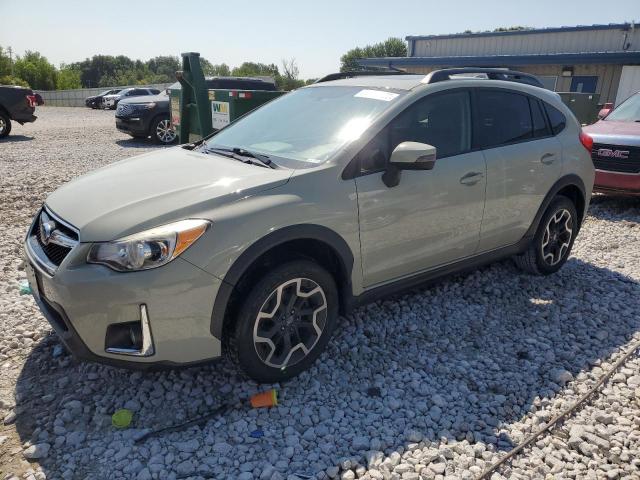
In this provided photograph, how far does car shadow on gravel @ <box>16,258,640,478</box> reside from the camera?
2619 mm

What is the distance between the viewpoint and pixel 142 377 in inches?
126

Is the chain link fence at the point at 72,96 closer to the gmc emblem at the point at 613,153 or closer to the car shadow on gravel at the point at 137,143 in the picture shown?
the car shadow on gravel at the point at 137,143

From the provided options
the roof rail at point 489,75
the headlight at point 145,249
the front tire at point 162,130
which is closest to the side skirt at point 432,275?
the headlight at point 145,249

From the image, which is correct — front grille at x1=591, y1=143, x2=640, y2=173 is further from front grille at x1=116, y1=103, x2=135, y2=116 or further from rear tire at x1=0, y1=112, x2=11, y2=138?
rear tire at x1=0, y1=112, x2=11, y2=138

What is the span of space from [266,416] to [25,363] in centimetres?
165

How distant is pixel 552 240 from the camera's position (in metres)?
4.79

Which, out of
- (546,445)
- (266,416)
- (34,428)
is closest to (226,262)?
(266,416)

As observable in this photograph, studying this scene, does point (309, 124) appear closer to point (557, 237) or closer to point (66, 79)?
point (557, 237)

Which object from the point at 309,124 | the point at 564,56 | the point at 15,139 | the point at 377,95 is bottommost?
the point at 15,139

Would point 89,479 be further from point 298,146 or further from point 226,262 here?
point 298,146

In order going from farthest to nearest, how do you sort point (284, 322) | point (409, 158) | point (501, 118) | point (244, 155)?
point (501, 118), point (244, 155), point (409, 158), point (284, 322)

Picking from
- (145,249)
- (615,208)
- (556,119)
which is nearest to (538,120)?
(556,119)

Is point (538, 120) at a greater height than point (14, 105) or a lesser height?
greater

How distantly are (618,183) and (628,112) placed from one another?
178cm
